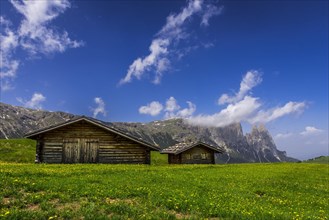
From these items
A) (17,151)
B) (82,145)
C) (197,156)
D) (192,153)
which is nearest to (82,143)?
(82,145)

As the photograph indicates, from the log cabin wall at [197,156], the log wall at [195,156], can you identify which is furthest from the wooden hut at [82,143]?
the log cabin wall at [197,156]

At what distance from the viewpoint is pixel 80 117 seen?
43656 millimetres

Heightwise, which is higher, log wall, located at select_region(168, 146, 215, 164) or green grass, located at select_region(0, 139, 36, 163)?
green grass, located at select_region(0, 139, 36, 163)

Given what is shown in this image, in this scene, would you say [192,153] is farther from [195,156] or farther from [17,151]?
[17,151]

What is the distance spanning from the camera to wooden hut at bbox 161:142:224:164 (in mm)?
65375

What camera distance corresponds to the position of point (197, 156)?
221 ft

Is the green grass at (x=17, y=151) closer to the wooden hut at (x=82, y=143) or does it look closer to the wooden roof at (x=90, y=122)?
the wooden hut at (x=82, y=143)

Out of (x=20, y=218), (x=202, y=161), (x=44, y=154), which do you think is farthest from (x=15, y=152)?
(x=20, y=218)

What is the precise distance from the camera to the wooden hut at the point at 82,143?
4319 cm

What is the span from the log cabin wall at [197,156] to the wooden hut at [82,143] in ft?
70.1

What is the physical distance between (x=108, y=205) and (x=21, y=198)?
4.05 metres

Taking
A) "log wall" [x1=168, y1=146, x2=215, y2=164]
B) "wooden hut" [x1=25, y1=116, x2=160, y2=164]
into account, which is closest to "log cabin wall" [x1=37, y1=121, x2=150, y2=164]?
"wooden hut" [x1=25, y1=116, x2=160, y2=164]

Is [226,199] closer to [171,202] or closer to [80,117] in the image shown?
[171,202]

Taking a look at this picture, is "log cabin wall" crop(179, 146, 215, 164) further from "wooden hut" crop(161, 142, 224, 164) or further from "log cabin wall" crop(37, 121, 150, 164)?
"log cabin wall" crop(37, 121, 150, 164)
